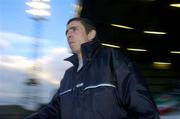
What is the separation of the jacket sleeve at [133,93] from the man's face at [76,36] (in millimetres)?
270

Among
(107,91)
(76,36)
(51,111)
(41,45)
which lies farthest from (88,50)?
(41,45)

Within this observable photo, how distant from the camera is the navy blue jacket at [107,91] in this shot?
3043 mm

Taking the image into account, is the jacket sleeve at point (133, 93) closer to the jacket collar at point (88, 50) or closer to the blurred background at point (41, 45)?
the jacket collar at point (88, 50)

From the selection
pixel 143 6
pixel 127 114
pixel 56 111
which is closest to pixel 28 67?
pixel 143 6

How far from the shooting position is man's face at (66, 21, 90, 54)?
10.7ft

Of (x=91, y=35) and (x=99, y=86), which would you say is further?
(x=91, y=35)

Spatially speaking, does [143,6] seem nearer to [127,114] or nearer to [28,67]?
[28,67]

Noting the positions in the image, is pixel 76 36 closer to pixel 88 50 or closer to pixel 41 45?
pixel 88 50

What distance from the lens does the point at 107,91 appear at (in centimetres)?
307

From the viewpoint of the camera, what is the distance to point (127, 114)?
3107 millimetres

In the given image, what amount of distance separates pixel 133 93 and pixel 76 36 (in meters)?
0.51

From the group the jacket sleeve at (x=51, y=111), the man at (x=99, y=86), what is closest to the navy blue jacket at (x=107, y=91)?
the man at (x=99, y=86)

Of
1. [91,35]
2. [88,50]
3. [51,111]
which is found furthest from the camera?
[51,111]

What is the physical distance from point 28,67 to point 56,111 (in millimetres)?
3472
